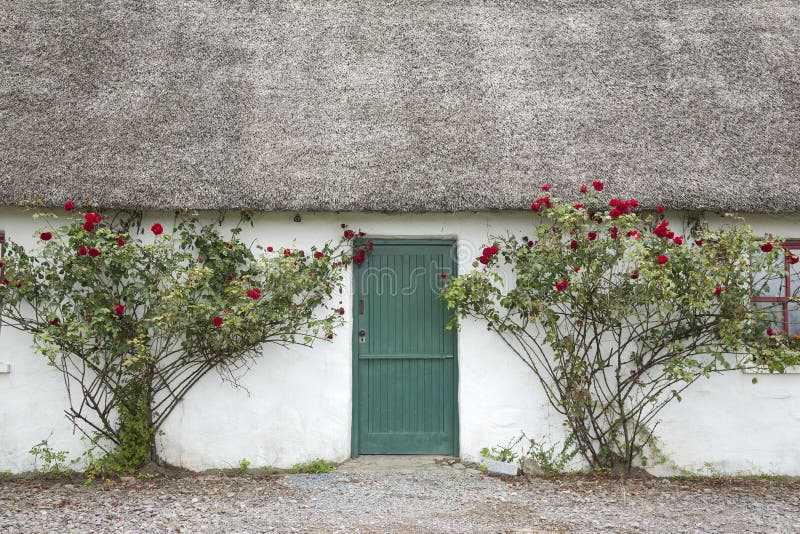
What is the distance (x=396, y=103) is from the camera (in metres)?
5.69

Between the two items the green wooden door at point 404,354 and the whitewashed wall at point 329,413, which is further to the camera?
the green wooden door at point 404,354

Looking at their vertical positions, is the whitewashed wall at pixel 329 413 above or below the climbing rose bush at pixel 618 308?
below

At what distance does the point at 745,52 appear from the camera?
6180 mm

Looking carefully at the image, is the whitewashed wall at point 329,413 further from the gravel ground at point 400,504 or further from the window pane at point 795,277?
the window pane at point 795,277

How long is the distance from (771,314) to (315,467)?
392 cm

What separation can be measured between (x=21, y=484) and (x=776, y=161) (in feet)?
22.1

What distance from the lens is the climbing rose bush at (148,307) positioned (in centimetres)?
476

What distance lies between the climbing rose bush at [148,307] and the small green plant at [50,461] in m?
0.28

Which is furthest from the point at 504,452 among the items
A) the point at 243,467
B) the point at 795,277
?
the point at 795,277

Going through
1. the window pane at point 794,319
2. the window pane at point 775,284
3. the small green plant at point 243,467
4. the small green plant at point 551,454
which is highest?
the window pane at point 775,284

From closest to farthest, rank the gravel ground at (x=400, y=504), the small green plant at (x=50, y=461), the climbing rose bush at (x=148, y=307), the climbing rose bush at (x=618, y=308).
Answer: the gravel ground at (x=400, y=504) → the climbing rose bush at (x=618, y=308) → the climbing rose bush at (x=148, y=307) → the small green plant at (x=50, y=461)

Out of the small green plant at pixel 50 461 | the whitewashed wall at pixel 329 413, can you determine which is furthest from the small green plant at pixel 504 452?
the small green plant at pixel 50 461

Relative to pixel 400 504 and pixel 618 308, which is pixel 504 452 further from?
pixel 618 308

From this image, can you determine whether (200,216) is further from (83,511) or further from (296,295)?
(83,511)
